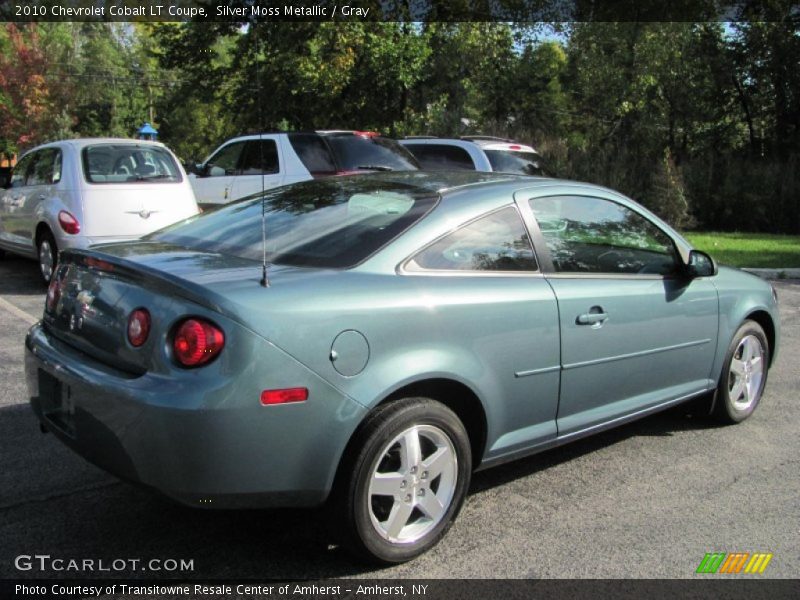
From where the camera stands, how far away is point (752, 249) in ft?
46.9

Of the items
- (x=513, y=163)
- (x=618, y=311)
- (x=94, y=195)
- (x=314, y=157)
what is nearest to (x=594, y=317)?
(x=618, y=311)

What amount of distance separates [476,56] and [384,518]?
21.3 metres

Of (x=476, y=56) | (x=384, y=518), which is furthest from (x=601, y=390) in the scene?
(x=476, y=56)

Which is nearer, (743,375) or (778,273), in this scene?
(743,375)

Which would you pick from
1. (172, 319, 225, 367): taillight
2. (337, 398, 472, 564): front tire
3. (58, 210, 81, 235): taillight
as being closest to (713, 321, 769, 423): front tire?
(337, 398, 472, 564): front tire

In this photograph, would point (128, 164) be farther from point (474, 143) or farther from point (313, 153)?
point (474, 143)

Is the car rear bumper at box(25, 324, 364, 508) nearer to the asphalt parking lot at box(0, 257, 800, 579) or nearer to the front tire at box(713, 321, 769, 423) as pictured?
the asphalt parking lot at box(0, 257, 800, 579)

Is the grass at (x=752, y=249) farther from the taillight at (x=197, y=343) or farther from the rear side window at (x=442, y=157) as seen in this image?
the taillight at (x=197, y=343)

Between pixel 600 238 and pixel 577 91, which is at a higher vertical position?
pixel 577 91

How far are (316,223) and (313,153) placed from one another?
7.08 meters

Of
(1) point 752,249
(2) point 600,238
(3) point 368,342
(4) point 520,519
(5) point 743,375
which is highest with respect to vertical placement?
(2) point 600,238

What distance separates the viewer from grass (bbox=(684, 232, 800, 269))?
12312mm

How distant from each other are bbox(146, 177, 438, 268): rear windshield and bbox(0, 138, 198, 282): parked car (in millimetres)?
4654

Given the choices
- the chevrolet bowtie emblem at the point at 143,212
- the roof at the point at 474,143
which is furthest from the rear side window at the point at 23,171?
the roof at the point at 474,143
